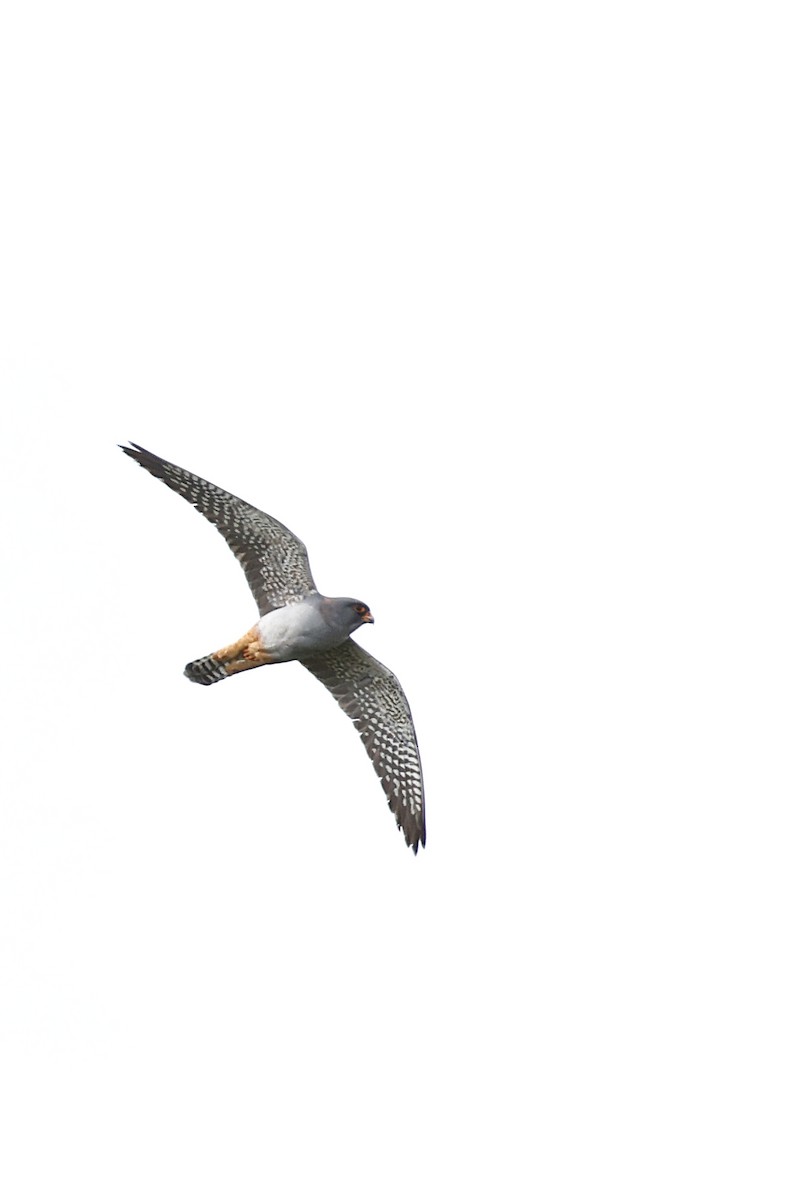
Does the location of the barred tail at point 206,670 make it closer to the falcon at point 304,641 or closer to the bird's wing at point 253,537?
the falcon at point 304,641

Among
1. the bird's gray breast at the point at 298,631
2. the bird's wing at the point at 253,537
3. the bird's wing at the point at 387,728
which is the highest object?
the bird's wing at the point at 253,537

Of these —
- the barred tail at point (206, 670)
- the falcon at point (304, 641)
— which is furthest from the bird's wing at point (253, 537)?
the barred tail at point (206, 670)

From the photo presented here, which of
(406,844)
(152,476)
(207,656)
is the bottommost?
(406,844)

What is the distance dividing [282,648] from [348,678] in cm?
92

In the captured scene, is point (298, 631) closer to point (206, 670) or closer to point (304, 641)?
point (304, 641)

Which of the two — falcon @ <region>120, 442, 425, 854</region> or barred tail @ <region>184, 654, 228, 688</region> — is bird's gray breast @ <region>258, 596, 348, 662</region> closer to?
falcon @ <region>120, 442, 425, 854</region>

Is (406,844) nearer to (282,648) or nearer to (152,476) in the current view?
(282,648)

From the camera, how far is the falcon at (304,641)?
20578mm

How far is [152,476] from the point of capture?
2073cm

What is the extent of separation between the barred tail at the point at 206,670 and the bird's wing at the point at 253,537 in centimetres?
65

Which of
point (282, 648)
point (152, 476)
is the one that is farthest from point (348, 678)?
point (152, 476)

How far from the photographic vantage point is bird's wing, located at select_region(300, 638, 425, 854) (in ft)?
69.7

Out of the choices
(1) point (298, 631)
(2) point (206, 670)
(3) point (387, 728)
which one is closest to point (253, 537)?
(1) point (298, 631)

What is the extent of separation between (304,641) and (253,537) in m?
1.12
